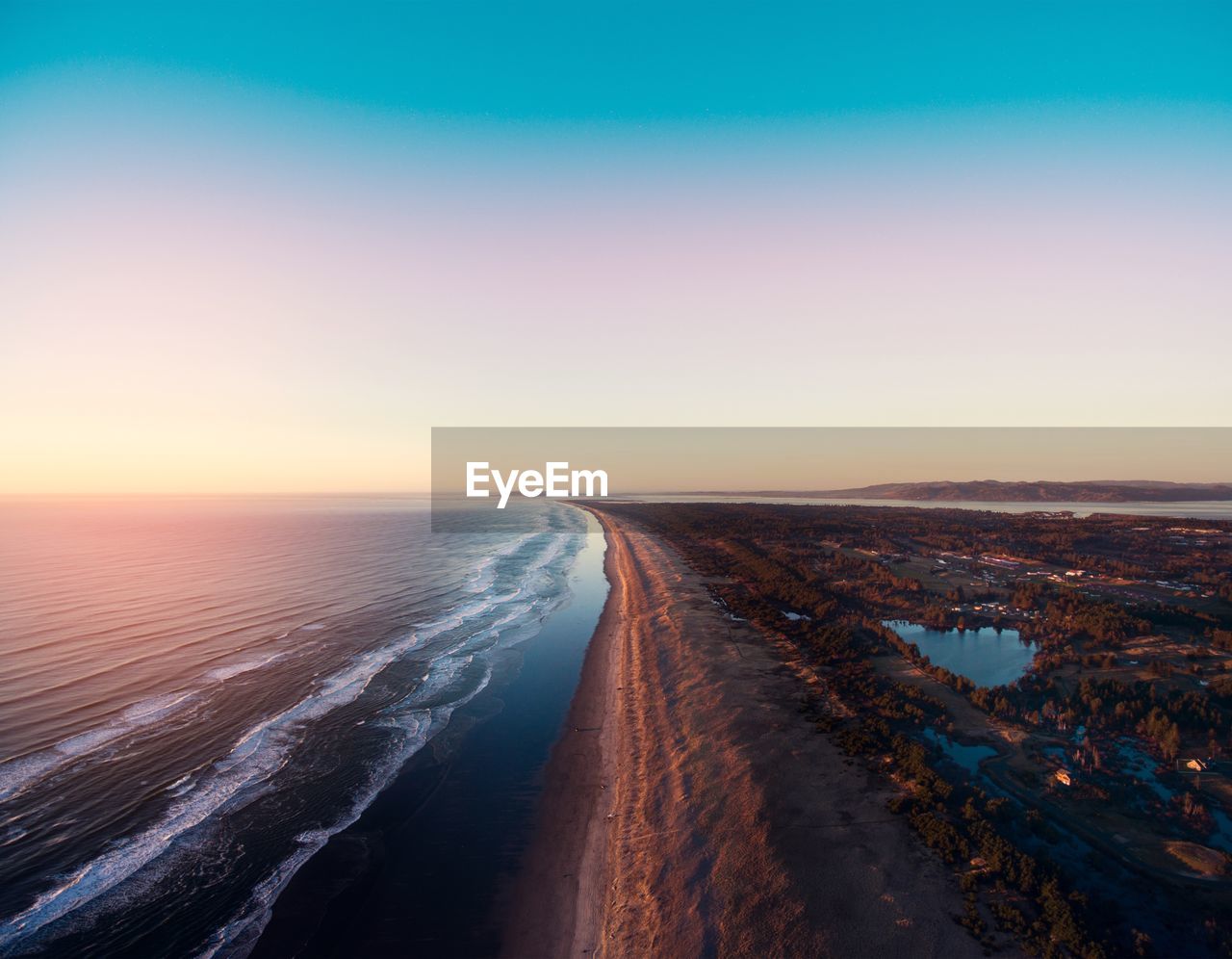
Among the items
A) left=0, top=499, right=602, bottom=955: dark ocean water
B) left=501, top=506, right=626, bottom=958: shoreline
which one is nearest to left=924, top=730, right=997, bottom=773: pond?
left=501, top=506, right=626, bottom=958: shoreline

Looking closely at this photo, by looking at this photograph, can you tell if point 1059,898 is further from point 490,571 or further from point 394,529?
point 394,529

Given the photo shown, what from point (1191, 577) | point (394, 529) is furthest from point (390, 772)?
point (394, 529)

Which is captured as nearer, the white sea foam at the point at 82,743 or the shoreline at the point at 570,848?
the shoreline at the point at 570,848

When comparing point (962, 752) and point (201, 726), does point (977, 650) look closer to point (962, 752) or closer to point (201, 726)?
point (962, 752)

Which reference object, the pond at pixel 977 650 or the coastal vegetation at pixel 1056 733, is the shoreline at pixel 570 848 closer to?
the coastal vegetation at pixel 1056 733

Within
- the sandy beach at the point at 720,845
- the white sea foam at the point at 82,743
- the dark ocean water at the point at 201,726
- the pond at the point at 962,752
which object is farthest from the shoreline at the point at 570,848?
the white sea foam at the point at 82,743

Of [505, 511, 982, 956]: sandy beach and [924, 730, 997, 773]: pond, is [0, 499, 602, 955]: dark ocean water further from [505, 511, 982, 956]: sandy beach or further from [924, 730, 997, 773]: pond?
[924, 730, 997, 773]: pond
